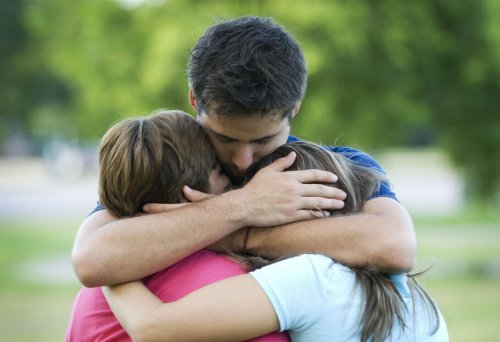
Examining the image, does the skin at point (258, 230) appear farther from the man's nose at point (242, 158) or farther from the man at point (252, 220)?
the man's nose at point (242, 158)

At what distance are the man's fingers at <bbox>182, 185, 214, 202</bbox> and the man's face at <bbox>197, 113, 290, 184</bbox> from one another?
32 centimetres

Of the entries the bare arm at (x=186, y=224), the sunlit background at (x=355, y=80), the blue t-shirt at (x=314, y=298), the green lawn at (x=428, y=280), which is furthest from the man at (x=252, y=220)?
the sunlit background at (x=355, y=80)

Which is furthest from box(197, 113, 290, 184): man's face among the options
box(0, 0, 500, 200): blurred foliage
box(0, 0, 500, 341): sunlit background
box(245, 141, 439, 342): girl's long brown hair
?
box(0, 0, 500, 200): blurred foliage

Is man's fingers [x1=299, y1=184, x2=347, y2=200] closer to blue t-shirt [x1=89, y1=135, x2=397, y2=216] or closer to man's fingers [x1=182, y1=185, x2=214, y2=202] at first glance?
blue t-shirt [x1=89, y1=135, x2=397, y2=216]

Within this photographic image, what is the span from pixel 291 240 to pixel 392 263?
31cm

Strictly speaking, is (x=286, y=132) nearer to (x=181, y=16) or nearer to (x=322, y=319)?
(x=322, y=319)

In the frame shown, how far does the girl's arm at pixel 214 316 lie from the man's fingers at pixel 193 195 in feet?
1.17

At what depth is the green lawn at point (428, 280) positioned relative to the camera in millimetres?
12945

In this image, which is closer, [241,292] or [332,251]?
[241,292]

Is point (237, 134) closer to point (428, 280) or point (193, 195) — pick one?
point (193, 195)

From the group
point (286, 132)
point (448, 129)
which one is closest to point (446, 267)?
point (448, 129)

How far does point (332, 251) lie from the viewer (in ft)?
9.15

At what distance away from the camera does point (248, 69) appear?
124 inches

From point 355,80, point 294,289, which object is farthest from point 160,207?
point 355,80
